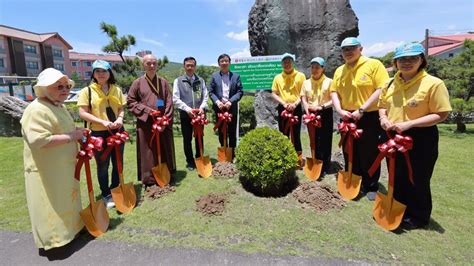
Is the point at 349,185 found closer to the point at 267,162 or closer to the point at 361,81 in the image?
the point at 267,162

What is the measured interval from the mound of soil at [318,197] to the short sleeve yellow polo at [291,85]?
1.59 metres

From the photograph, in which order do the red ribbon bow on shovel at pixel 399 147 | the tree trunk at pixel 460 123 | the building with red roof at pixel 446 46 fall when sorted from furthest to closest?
the building with red roof at pixel 446 46 < the tree trunk at pixel 460 123 < the red ribbon bow on shovel at pixel 399 147

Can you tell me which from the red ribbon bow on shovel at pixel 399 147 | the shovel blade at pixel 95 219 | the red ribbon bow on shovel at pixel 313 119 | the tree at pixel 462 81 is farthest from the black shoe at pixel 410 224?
the tree at pixel 462 81

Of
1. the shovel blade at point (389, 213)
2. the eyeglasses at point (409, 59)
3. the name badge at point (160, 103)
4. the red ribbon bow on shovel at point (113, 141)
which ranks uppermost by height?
the eyeglasses at point (409, 59)

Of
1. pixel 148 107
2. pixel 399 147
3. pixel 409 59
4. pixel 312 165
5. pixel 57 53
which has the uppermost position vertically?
pixel 57 53

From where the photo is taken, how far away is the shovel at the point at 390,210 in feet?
10.3

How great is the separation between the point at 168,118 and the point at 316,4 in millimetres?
5855

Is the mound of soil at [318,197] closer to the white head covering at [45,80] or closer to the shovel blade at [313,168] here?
the shovel blade at [313,168]

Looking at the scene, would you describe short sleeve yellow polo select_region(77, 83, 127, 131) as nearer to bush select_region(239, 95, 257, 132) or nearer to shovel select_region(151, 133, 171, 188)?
shovel select_region(151, 133, 171, 188)

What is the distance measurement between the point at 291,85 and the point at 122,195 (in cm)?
315

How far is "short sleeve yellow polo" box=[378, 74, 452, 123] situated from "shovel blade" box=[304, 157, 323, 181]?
1.67m

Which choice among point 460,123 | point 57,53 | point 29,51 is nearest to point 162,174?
point 460,123

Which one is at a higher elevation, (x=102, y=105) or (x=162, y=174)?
(x=102, y=105)

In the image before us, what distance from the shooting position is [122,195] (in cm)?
387
